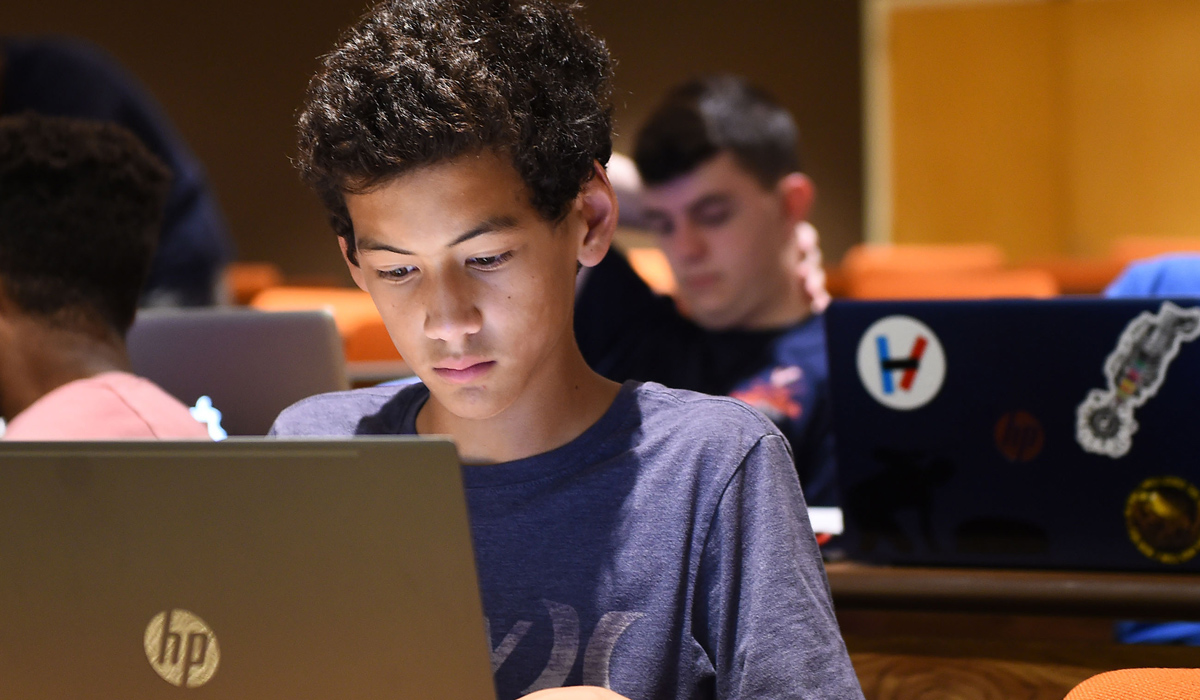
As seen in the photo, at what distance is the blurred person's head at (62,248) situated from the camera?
4.01 ft

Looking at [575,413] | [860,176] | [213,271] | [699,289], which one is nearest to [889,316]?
[575,413]

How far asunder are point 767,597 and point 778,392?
1.05 meters

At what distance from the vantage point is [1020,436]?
3.45 feet

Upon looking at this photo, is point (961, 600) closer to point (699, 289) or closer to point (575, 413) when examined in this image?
point (575, 413)

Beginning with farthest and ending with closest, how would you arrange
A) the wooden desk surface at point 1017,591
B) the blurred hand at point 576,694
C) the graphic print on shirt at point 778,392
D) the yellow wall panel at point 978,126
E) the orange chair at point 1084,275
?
the yellow wall panel at point 978,126
the orange chair at point 1084,275
the graphic print on shirt at point 778,392
the wooden desk surface at point 1017,591
the blurred hand at point 576,694

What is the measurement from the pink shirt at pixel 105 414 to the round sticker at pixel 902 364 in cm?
70

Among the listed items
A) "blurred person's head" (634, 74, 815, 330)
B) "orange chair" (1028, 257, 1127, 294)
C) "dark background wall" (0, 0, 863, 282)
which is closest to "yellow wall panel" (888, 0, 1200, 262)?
"dark background wall" (0, 0, 863, 282)

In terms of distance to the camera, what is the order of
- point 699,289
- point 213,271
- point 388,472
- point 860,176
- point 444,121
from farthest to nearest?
point 860,176 → point 213,271 → point 699,289 → point 444,121 → point 388,472

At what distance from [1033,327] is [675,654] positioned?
0.51 meters

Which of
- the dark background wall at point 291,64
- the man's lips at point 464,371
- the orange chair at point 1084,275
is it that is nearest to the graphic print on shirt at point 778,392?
the man's lips at point 464,371

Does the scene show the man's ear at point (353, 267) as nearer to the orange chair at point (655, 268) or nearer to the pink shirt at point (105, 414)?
the pink shirt at point (105, 414)

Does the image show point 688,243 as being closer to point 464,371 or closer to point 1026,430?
point 1026,430

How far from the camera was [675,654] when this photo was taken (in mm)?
777

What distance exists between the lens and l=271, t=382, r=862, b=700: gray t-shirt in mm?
753
